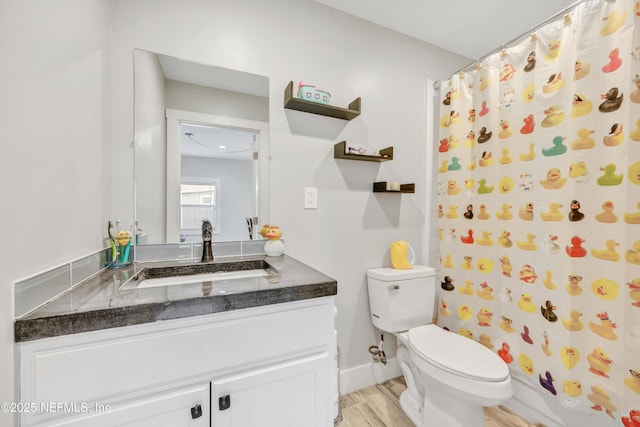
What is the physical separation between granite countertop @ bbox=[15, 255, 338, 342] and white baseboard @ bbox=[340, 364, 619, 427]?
113cm

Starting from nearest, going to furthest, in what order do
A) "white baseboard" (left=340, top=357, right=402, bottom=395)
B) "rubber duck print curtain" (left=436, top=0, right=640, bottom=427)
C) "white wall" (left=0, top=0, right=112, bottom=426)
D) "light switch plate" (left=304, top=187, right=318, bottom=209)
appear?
"white wall" (left=0, top=0, right=112, bottom=426) → "rubber duck print curtain" (left=436, top=0, right=640, bottom=427) → "light switch plate" (left=304, top=187, right=318, bottom=209) → "white baseboard" (left=340, top=357, right=402, bottom=395)

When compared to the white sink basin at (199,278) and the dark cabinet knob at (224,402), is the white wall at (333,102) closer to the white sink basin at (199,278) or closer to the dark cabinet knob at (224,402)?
the white sink basin at (199,278)

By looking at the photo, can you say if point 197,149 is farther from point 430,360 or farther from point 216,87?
point 430,360

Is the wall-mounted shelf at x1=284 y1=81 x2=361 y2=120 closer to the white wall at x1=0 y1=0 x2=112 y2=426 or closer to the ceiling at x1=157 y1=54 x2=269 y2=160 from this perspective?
the ceiling at x1=157 y1=54 x2=269 y2=160

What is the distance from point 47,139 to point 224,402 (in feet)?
2.95

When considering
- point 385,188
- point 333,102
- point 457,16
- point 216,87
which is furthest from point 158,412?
point 457,16

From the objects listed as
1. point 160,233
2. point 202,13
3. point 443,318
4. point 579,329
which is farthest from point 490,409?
point 202,13

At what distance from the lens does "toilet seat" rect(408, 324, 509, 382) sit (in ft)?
3.62

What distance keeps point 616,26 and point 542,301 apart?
4.04ft

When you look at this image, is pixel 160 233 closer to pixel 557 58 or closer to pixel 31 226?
pixel 31 226

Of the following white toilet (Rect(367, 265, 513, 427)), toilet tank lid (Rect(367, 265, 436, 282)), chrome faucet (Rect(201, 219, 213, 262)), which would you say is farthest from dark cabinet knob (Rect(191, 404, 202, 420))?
toilet tank lid (Rect(367, 265, 436, 282))

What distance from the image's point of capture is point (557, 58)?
121 cm

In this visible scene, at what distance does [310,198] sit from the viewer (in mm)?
1521

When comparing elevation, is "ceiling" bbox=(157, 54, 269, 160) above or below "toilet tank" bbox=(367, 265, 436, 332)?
above
